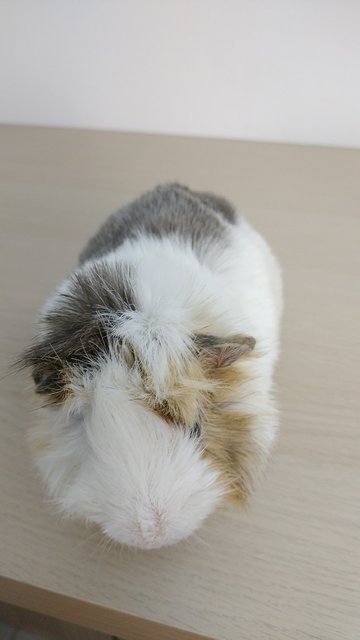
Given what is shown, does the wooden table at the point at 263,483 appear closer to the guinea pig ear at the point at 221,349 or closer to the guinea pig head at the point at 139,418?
the guinea pig head at the point at 139,418

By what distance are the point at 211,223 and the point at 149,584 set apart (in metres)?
0.56

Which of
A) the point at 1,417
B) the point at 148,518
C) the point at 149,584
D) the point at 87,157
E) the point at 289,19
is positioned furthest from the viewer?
the point at 87,157

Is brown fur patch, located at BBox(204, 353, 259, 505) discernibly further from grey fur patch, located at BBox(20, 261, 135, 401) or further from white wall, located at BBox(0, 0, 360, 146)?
white wall, located at BBox(0, 0, 360, 146)

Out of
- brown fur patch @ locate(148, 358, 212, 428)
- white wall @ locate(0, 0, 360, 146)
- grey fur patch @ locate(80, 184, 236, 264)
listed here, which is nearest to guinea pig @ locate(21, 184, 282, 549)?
brown fur patch @ locate(148, 358, 212, 428)

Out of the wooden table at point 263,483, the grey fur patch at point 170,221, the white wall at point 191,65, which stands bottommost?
the wooden table at point 263,483

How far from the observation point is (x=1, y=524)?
0.73 meters

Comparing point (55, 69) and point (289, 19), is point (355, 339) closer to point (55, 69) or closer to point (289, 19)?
point (289, 19)

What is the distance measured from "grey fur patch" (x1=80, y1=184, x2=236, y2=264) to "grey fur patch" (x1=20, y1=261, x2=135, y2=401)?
175mm

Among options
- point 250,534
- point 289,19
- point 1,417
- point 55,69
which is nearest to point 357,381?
point 250,534

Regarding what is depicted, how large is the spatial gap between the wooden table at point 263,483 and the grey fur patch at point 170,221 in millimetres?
198

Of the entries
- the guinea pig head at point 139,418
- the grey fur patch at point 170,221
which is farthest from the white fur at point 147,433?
the grey fur patch at point 170,221

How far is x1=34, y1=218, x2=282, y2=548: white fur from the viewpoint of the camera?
0.57 metres

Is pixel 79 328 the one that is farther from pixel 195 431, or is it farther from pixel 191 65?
pixel 191 65

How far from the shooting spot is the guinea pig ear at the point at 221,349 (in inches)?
24.4
